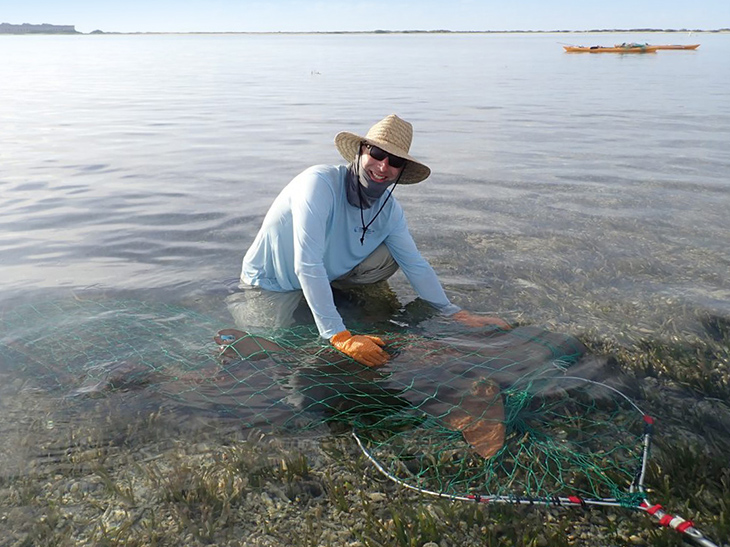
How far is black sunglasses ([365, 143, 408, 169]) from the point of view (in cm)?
440

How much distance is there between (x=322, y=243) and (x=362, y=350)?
0.91 m

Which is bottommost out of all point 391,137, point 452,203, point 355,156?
point 452,203

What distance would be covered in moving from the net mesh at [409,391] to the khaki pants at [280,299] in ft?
0.73

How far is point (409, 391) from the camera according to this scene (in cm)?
438

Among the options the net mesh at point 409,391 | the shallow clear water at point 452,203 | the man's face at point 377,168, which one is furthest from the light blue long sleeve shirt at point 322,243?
the shallow clear water at point 452,203

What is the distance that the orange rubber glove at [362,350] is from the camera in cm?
413

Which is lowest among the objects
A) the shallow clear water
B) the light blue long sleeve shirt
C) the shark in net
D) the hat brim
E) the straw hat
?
the shallow clear water

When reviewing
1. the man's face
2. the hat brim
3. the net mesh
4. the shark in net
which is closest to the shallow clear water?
the net mesh

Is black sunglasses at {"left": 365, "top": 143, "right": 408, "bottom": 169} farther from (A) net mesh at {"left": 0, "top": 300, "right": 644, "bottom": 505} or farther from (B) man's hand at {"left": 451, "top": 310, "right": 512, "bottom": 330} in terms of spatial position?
(B) man's hand at {"left": 451, "top": 310, "right": 512, "bottom": 330}

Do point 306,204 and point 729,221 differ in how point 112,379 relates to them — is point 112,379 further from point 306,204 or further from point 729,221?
point 729,221

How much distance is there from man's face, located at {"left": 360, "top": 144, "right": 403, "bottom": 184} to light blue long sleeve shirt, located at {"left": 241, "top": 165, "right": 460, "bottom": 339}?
0.32 metres

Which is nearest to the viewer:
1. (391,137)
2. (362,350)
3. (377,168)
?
(362,350)

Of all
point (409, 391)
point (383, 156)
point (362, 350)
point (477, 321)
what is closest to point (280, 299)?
point (362, 350)

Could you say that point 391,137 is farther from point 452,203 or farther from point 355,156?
point 452,203
